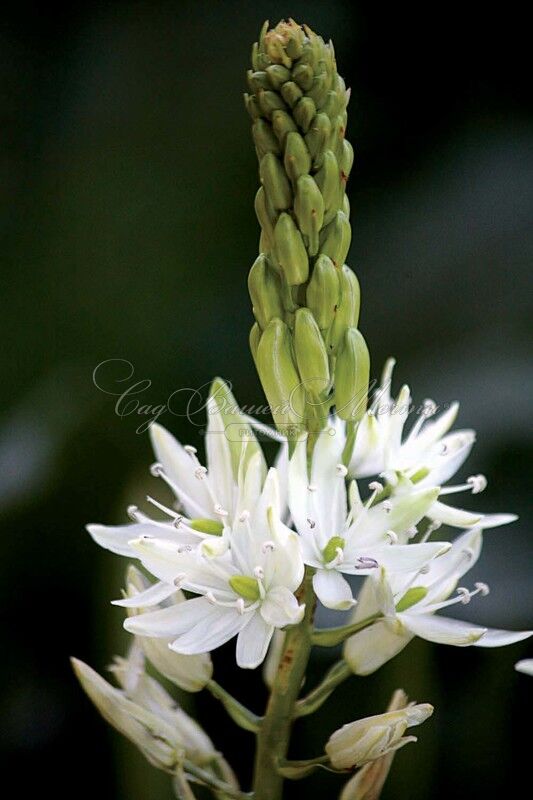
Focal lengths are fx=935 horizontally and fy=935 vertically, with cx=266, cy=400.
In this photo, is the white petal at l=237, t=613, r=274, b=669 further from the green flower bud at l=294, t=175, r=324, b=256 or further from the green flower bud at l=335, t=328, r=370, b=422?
the green flower bud at l=294, t=175, r=324, b=256

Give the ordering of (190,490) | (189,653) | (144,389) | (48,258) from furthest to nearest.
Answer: (48,258), (144,389), (190,490), (189,653)

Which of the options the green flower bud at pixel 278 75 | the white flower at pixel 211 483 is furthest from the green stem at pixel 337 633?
the green flower bud at pixel 278 75

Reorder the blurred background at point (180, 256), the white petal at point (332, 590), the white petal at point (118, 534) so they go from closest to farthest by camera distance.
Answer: the white petal at point (332, 590) → the white petal at point (118, 534) → the blurred background at point (180, 256)

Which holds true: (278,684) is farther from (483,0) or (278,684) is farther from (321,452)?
(483,0)

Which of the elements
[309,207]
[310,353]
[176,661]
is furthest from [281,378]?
[176,661]

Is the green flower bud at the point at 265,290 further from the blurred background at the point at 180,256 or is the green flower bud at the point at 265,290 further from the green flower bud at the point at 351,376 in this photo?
the blurred background at the point at 180,256

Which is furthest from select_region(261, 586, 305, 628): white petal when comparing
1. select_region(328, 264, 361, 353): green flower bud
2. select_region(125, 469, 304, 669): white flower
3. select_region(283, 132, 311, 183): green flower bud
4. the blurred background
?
the blurred background

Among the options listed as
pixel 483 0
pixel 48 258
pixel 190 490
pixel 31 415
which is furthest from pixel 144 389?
pixel 483 0

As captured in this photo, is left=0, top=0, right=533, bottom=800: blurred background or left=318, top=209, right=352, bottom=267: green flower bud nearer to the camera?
left=318, top=209, right=352, bottom=267: green flower bud
